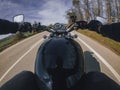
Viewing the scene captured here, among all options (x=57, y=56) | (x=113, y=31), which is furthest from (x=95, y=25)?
(x=113, y=31)

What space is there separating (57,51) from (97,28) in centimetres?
59

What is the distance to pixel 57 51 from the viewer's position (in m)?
4.48

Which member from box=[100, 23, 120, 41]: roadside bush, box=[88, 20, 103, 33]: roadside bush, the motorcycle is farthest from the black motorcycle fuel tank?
box=[100, 23, 120, 41]: roadside bush

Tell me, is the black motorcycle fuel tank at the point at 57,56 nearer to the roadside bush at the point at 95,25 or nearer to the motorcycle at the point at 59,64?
the motorcycle at the point at 59,64

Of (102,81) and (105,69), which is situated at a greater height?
(102,81)

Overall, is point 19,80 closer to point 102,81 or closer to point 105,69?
point 102,81

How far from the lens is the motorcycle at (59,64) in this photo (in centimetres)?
430

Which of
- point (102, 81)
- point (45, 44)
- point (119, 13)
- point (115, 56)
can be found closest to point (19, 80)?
point (45, 44)

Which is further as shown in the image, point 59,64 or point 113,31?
point 59,64

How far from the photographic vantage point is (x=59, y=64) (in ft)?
14.3

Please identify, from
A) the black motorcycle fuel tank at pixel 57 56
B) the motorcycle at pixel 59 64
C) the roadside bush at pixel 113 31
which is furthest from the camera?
the black motorcycle fuel tank at pixel 57 56

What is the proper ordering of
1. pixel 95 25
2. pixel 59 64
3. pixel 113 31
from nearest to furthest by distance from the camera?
pixel 113 31 → pixel 59 64 → pixel 95 25

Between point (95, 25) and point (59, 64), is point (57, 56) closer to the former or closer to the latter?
point (59, 64)

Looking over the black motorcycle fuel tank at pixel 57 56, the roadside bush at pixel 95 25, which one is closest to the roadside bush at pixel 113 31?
the roadside bush at pixel 95 25
